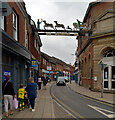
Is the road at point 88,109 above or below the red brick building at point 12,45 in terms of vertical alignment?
below

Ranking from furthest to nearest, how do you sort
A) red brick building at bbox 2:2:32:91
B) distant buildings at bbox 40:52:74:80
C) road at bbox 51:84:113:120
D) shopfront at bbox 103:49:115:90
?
distant buildings at bbox 40:52:74:80
shopfront at bbox 103:49:115:90
red brick building at bbox 2:2:32:91
road at bbox 51:84:113:120

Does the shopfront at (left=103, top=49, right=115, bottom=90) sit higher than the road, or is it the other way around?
the shopfront at (left=103, top=49, right=115, bottom=90)

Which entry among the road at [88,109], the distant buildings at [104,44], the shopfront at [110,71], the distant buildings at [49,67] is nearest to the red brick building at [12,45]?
the road at [88,109]

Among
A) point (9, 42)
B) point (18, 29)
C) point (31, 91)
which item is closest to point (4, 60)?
point (9, 42)

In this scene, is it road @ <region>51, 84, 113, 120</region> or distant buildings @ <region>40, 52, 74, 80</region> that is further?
distant buildings @ <region>40, 52, 74, 80</region>

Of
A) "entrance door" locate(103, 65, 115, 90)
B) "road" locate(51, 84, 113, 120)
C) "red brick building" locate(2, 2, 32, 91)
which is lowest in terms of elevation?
"road" locate(51, 84, 113, 120)

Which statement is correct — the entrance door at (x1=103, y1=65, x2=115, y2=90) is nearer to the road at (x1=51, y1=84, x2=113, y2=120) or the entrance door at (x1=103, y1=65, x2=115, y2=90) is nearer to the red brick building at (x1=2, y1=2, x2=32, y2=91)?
the road at (x1=51, y1=84, x2=113, y2=120)

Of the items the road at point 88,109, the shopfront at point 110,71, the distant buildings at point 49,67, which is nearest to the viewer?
the road at point 88,109

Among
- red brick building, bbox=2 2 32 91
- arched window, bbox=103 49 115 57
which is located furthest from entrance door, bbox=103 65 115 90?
red brick building, bbox=2 2 32 91

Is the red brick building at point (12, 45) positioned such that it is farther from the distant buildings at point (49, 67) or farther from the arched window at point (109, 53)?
the distant buildings at point (49, 67)

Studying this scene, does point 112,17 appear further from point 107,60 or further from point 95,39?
point 107,60

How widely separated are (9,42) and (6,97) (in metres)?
2.65

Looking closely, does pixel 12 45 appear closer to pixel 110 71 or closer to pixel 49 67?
pixel 110 71

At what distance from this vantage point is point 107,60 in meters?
16.8
